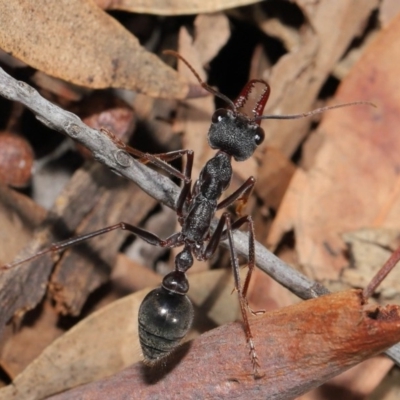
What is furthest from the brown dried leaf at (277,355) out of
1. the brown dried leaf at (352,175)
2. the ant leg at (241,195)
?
the brown dried leaf at (352,175)

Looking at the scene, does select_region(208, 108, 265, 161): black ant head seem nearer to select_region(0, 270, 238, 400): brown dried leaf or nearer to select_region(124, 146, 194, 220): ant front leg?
select_region(124, 146, 194, 220): ant front leg

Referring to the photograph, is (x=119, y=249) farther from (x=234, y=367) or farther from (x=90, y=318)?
(x=234, y=367)

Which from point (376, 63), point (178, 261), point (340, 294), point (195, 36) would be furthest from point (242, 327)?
point (376, 63)

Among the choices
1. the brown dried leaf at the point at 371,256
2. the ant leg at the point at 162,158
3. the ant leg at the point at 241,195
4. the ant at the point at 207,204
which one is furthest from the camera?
the brown dried leaf at the point at 371,256

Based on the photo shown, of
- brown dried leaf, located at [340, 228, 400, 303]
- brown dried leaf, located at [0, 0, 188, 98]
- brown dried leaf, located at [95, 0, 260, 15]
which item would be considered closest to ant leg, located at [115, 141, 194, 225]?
brown dried leaf, located at [0, 0, 188, 98]

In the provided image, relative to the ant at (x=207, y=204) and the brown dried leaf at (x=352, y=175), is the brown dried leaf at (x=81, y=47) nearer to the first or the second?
the ant at (x=207, y=204)

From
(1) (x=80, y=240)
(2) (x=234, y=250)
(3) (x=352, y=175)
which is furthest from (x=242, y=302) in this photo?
(3) (x=352, y=175)
